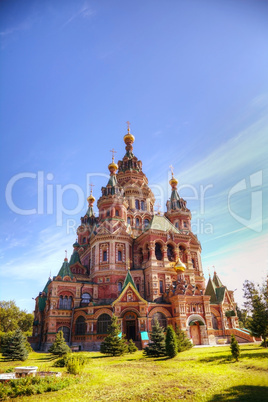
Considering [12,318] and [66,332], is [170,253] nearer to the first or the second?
[66,332]

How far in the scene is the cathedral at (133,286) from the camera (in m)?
32.3

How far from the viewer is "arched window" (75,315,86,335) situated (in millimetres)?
33844

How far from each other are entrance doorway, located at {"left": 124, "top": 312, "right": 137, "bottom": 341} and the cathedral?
0.11 metres

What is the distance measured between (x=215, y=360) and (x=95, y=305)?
19.0 m

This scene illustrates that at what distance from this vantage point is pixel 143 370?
15.8 meters

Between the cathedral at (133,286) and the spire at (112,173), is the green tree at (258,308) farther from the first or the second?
the spire at (112,173)

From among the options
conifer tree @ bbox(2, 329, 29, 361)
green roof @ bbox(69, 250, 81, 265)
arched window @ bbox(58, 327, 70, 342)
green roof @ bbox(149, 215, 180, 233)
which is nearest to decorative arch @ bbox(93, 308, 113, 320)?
arched window @ bbox(58, 327, 70, 342)

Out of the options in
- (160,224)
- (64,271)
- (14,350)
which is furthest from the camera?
(160,224)

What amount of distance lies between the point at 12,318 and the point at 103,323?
1527 inches

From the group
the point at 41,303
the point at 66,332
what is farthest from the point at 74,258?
the point at 66,332

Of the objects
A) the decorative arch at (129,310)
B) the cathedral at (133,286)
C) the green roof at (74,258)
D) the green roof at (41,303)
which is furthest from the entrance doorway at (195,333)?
the green roof at (41,303)

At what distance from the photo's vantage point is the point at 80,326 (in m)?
34.2

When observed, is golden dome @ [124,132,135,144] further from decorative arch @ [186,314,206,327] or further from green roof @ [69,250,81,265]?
decorative arch @ [186,314,206,327]

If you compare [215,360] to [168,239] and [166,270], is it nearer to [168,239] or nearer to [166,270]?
[166,270]
